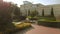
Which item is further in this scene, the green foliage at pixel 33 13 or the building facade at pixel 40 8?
the green foliage at pixel 33 13

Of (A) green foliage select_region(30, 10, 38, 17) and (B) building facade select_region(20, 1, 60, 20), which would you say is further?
(A) green foliage select_region(30, 10, 38, 17)

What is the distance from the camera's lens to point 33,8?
2825 cm

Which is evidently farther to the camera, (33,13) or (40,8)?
(33,13)

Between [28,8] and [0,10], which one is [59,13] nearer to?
[28,8]

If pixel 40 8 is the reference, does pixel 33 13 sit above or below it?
below

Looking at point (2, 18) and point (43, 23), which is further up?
point (2, 18)

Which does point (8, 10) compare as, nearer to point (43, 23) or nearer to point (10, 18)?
point (10, 18)

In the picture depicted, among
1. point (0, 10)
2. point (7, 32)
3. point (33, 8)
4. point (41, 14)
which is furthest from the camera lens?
point (33, 8)

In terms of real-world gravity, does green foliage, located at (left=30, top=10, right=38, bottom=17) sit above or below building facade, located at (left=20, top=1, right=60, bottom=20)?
below

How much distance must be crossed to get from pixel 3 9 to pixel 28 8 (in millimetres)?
16701

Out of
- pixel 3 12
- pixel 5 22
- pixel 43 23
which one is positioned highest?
pixel 3 12

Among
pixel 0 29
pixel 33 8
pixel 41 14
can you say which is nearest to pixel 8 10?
pixel 0 29

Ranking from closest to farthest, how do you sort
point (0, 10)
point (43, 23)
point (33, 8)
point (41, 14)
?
1. point (0, 10)
2. point (43, 23)
3. point (41, 14)
4. point (33, 8)

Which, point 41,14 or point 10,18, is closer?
point 10,18
